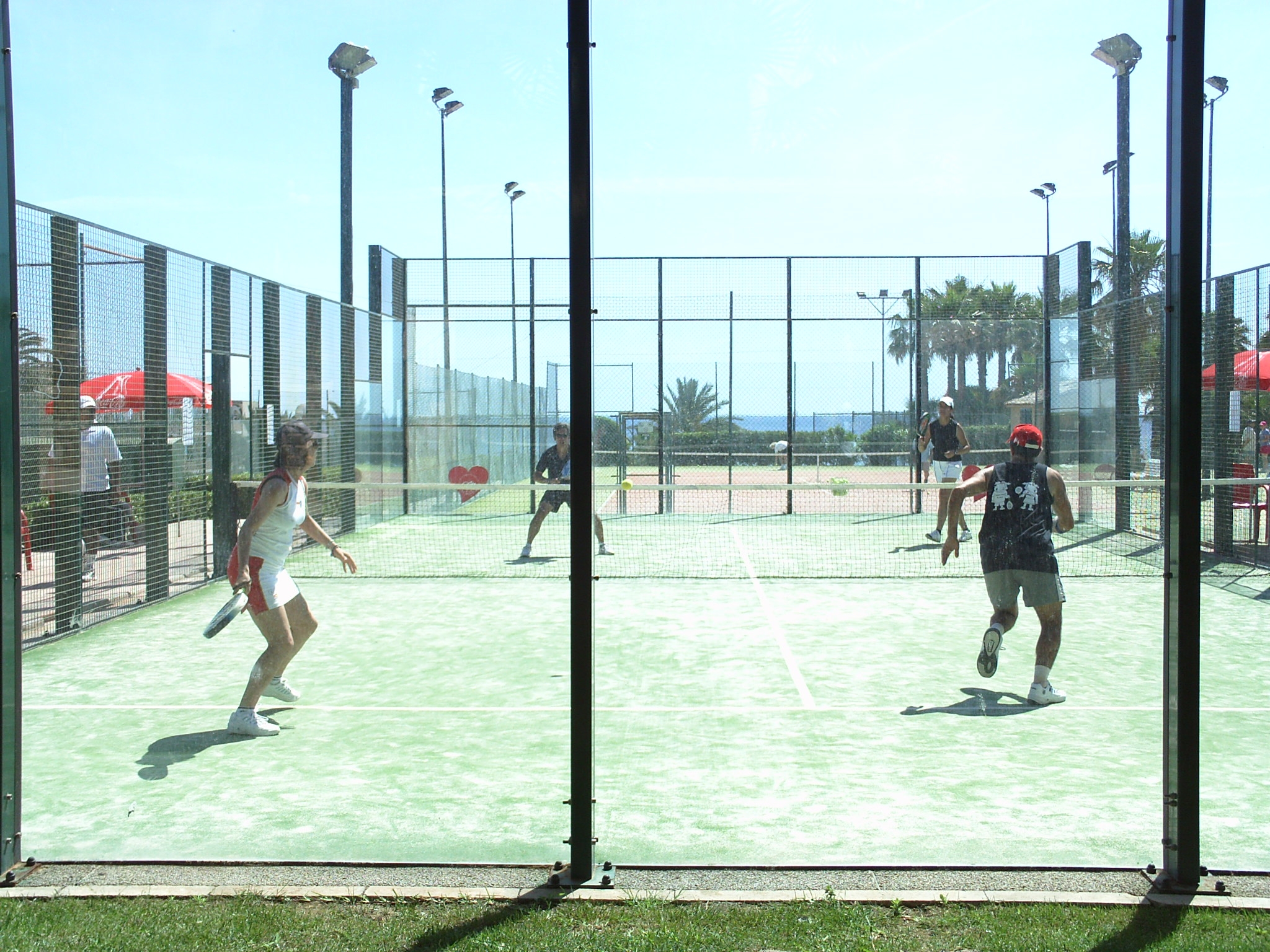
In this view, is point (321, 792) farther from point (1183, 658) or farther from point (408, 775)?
point (1183, 658)

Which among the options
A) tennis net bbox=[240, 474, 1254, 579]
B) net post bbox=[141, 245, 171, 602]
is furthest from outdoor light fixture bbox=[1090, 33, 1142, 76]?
net post bbox=[141, 245, 171, 602]

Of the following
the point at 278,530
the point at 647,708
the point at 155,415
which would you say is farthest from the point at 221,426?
the point at 647,708

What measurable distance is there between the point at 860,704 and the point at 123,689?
4.00 meters

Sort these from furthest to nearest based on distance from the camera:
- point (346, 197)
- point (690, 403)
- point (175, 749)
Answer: point (690, 403) → point (346, 197) → point (175, 749)

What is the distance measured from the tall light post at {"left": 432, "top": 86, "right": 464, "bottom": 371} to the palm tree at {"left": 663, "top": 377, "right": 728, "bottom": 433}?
10.3ft

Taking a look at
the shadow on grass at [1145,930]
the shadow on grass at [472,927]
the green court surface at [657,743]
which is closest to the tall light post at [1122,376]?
the green court surface at [657,743]

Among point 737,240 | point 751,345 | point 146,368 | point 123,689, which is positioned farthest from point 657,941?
point 751,345

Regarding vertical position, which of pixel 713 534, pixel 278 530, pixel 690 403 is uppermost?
pixel 690 403

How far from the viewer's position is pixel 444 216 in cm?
1228

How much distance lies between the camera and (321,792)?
4484mm

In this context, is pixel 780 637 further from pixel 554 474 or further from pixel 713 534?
pixel 713 534

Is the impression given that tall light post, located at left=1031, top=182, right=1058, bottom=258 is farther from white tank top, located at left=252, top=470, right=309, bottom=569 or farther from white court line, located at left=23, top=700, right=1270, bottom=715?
white tank top, located at left=252, top=470, right=309, bottom=569

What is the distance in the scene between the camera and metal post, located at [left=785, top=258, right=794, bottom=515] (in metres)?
15.7

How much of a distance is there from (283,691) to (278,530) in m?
0.95
